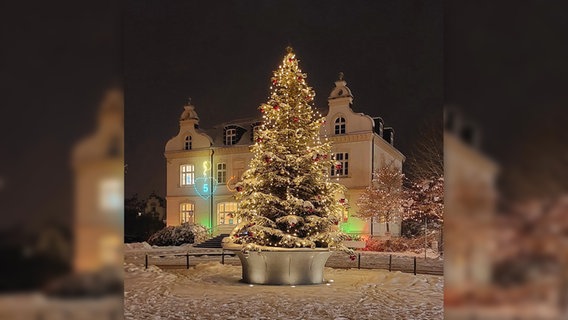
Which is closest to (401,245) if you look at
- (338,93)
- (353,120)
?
(353,120)

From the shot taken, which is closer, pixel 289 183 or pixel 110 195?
pixel 110 195

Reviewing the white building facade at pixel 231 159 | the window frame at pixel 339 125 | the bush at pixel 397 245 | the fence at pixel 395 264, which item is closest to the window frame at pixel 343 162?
the white building facade at pixel 231 159

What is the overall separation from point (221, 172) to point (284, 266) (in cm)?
1851

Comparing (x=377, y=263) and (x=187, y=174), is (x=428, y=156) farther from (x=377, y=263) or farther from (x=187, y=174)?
(x=187, y=174)

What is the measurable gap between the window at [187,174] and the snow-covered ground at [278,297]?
16235 mm

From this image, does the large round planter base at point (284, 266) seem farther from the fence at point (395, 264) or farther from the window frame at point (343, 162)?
the window frame at point (343, 162)

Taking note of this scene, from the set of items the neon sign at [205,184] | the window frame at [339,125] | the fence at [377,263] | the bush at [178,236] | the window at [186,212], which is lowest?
the bush at [178,236]

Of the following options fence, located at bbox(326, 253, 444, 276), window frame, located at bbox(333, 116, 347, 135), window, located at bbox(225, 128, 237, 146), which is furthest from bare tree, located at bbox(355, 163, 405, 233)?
window, located at bbox(225, 128, 237, 146)

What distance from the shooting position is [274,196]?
9.37 metres

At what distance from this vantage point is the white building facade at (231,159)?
23.5m

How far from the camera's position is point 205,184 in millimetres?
26734

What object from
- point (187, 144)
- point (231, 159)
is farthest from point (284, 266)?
point (187, 144)

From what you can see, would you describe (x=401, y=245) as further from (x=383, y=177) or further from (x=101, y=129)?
(x=101, y=129)

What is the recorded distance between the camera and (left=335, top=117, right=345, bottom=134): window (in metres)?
24.2
